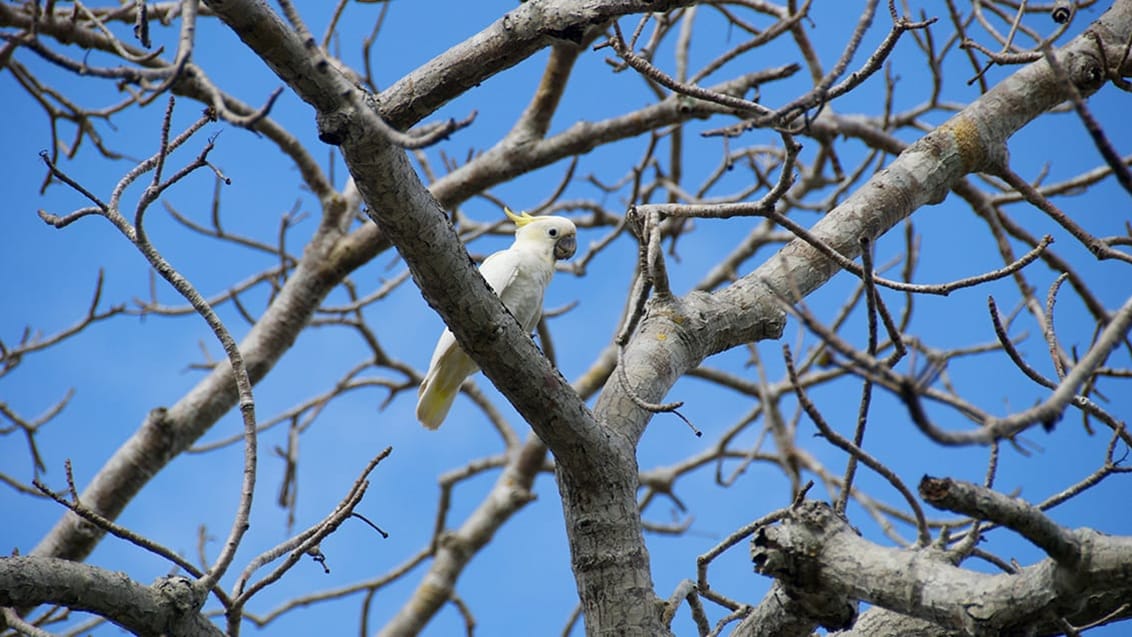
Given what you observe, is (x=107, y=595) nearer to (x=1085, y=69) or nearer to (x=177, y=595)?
(x=177, y=595)

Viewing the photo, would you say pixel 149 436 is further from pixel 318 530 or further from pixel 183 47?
pixel 183 47

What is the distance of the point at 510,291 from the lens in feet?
10.3

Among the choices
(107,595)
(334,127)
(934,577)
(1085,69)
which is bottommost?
(934,577)

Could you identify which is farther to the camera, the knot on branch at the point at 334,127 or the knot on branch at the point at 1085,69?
the knot on branch at the point at 1085,69

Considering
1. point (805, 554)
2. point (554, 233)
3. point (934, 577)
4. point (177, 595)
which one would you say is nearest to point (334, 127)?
point (177, 595)

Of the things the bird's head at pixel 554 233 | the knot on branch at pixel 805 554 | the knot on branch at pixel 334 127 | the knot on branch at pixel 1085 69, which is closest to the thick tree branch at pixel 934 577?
the knot on branch at pixel 805 554

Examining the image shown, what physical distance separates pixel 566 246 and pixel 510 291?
319 mm

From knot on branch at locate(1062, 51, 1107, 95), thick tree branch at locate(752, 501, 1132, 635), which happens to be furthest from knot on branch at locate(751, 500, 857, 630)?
knot on branch at locate(1062, 51, 1107, 95)

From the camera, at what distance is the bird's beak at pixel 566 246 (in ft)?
10.9

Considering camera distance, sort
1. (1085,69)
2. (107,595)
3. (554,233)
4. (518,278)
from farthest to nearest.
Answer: (554,233) < (518,278) < (1085,69) < (107,595)

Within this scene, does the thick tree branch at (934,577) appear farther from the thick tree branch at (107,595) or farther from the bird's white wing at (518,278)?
the bird's white wing at (518,278)

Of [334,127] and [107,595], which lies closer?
[334,127]

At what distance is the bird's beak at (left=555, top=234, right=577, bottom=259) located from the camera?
131 inches

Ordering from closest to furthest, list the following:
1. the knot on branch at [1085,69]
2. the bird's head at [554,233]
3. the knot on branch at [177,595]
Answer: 1. the knot on branch at [177,595]
2. the knot on branch at [1085,69]
3. the bird's head at [554,233]
